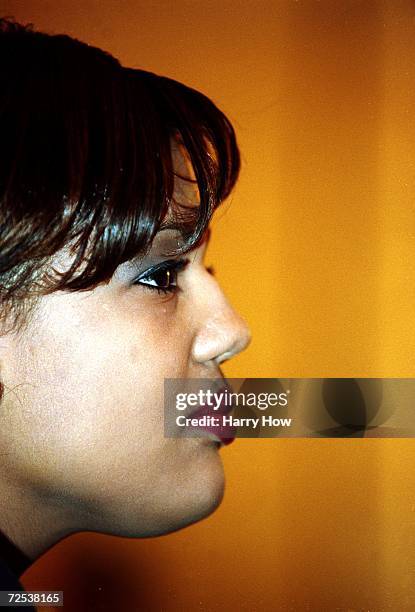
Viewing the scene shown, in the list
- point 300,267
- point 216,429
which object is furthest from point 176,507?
point 300,267

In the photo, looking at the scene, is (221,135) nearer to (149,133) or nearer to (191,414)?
(149,133)

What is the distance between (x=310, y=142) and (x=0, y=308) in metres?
0.42

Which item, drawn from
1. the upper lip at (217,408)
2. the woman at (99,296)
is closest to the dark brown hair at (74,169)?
the woman at (99,296)

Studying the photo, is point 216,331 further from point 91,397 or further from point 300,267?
point 300,267

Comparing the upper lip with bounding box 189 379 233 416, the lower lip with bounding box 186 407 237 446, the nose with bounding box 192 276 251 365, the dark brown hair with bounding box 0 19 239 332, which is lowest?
the lower lip with bounding box 186 407 237 446

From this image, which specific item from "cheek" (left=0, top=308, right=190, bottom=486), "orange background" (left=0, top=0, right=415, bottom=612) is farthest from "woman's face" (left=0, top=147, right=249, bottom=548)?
"orange background" (left=0, top=0, right=415, bottom=612)

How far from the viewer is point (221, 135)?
0.59 meters

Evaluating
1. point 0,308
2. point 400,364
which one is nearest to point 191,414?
point 0,308

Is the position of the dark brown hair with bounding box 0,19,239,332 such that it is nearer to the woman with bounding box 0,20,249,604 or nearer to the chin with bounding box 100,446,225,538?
the woman with bounding box 0,20,249,604

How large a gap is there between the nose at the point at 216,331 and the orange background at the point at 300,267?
130 millimetres

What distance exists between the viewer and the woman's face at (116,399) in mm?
502

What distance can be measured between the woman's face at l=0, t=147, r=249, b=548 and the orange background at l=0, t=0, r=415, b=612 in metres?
0.15

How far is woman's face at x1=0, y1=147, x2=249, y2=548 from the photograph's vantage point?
0.50 metres

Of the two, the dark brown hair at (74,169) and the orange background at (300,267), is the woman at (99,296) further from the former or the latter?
the orange background at (300,267)
